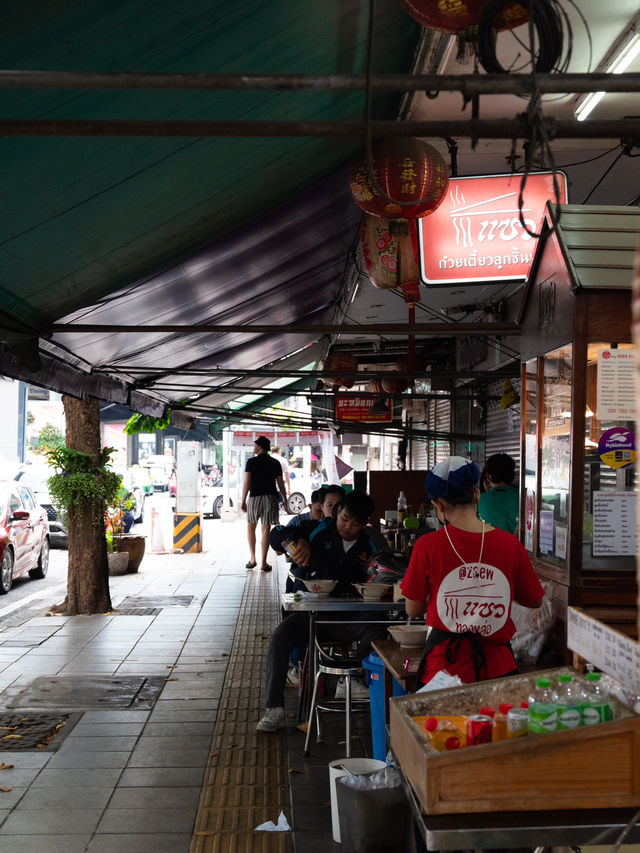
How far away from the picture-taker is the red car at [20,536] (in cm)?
1300

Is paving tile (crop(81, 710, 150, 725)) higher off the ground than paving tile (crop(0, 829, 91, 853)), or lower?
lower

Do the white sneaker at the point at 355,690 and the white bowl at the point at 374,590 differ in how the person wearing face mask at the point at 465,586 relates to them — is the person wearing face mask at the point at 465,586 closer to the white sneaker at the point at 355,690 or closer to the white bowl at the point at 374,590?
the white bowl at the point at 374,590

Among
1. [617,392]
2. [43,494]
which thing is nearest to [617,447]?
[617,392]

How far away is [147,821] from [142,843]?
0.89 feet

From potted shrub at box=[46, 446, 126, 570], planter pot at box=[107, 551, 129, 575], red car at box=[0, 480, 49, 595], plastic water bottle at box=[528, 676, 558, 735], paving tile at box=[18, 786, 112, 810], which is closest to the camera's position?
plastic water bottle at box=[528, 676, 558, 735]

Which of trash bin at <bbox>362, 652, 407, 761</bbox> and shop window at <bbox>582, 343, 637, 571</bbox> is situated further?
trash bin at <bbox>362, 652, 407, 761</bbox>

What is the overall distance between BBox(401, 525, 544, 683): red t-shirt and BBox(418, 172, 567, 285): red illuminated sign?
274 centimetres

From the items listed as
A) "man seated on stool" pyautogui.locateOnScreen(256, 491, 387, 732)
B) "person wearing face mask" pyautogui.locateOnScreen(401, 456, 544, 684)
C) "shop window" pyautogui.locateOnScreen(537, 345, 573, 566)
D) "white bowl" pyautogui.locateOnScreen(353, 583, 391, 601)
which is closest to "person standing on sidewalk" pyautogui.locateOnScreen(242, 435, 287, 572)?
"man seated on stool" pyautogui.locateOnScreen(256, 491, 387, 732)

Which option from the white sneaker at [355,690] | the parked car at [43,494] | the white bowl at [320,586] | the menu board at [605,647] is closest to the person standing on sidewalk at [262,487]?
the parked car at [43,494]

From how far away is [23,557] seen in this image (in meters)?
13.8

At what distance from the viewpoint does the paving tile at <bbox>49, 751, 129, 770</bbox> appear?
5.36m

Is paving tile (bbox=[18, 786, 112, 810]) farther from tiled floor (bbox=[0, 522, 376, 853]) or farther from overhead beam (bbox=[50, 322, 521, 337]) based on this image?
overhead beam (bbox=[50, 322, 521, 337])

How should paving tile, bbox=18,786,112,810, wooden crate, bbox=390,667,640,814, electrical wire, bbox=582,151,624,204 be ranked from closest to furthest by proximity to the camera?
wooden crate, bbox=390,667,640,814, paving tile, bbox=18,786,112,810, electrical wire, bbox=582,151,624,204

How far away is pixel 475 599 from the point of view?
12.2ft
